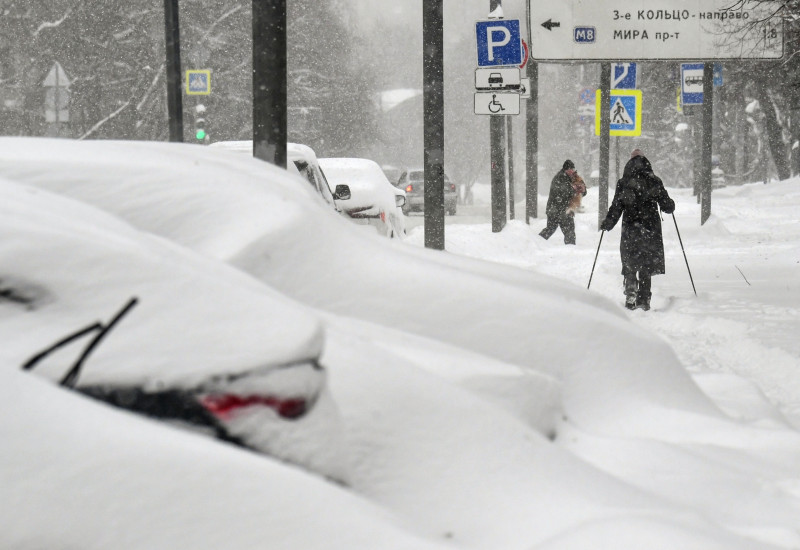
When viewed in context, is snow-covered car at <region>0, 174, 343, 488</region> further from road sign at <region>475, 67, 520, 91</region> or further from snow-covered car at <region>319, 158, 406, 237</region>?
snow-covered car at <region>319, 158, 406, 237</region>

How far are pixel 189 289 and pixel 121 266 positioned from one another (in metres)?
0.15

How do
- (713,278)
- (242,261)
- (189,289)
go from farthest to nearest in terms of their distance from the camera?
1. (713,278)
2. (242,261)
3. (189,289)

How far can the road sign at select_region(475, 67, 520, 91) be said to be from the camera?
13.3m

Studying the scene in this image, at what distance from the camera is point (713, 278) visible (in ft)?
45.5

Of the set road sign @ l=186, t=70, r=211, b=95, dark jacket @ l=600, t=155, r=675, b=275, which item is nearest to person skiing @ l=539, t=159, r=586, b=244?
dark jacket @ l=600, t=155, r=675, b=275

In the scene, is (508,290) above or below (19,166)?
below

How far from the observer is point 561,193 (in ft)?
62.9

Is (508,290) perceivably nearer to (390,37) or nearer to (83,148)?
(83,148)

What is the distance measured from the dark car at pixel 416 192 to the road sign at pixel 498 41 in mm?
22625

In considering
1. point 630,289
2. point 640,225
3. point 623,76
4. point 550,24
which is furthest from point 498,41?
point 623,76

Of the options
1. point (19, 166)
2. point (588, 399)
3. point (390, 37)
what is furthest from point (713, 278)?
point (390, 37)

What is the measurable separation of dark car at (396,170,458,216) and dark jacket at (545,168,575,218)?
16507 mm

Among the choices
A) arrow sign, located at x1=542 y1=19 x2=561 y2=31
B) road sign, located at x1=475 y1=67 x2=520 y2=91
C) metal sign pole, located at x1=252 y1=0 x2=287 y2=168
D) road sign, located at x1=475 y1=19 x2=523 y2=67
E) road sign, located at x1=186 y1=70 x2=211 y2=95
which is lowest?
metal sign pole, located at x1=252 y1=0 x2=287 y2=168

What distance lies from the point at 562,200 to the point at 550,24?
3.15 m
